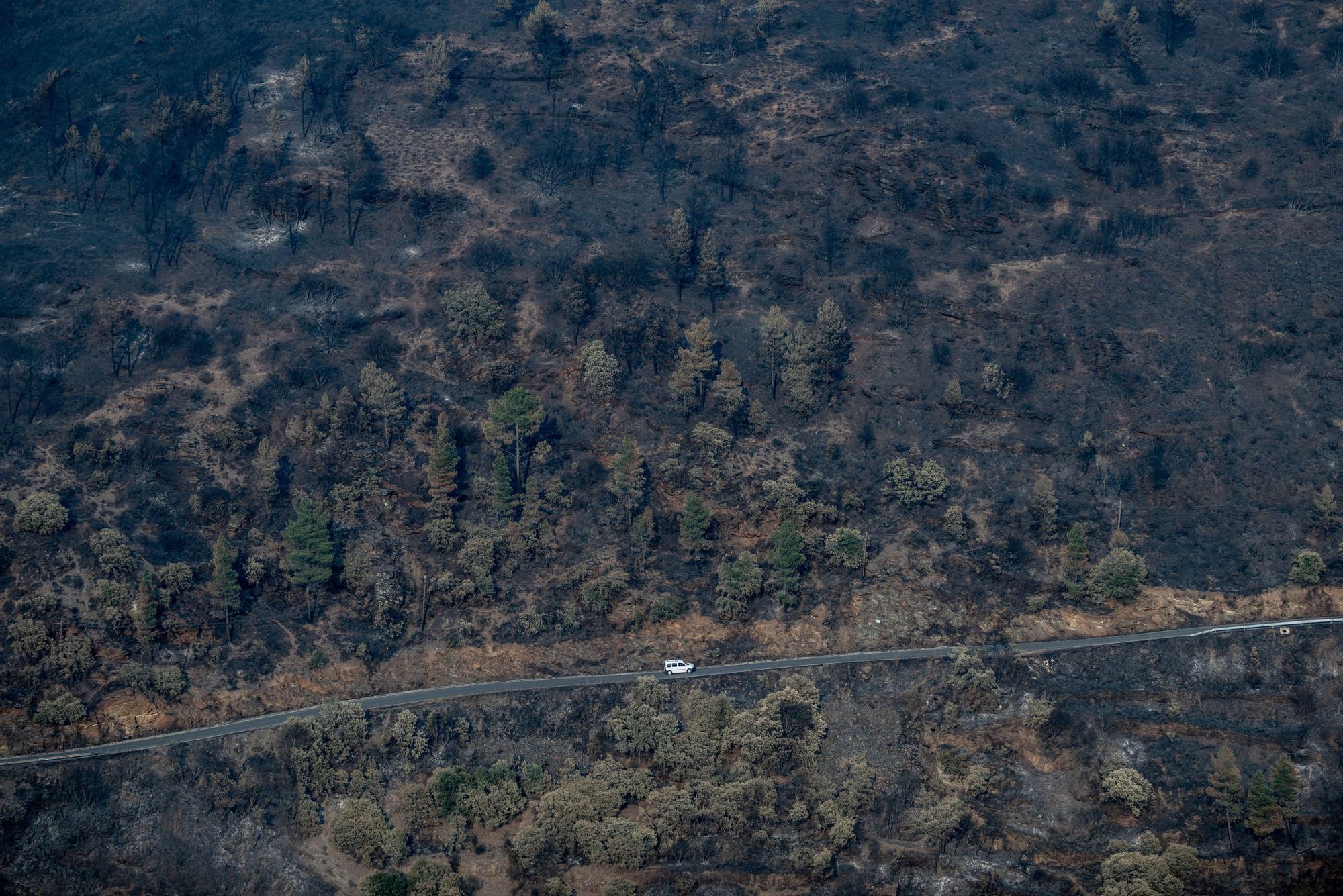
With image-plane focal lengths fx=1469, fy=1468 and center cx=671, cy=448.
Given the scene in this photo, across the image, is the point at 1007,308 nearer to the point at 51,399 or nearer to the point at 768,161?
the point at 768,161

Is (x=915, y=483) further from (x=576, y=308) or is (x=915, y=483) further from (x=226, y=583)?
(x=226, y=583)

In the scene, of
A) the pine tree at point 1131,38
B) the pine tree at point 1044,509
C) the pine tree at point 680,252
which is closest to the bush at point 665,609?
the pine tree at point 1044,509

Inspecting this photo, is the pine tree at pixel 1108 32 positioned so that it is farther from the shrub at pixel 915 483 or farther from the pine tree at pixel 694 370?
the shrub at pixel 915 483

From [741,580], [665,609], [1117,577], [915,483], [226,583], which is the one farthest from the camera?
[915,483]

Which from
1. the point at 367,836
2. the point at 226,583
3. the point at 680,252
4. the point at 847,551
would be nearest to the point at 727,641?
the point at 847,551

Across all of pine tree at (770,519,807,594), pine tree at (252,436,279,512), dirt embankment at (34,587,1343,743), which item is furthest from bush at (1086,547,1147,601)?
pine tree at (252,436,279,512)

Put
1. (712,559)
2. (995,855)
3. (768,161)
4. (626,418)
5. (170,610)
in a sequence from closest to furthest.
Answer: (995,855) → (170,610) → (712,559) → (626,418) → (768,161)

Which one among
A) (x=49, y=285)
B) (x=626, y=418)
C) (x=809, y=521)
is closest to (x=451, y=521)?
(x=626, y=418)
